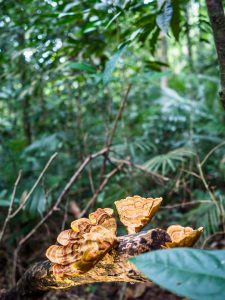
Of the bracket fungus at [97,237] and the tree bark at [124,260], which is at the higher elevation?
the bracket fungus at [97,237]

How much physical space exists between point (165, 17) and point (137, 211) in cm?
56

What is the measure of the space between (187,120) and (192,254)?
3.03 m

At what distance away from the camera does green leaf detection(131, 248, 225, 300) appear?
1.57 ft

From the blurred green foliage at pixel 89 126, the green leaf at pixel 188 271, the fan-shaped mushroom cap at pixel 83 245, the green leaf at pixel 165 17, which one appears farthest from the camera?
the blurred green foliage at pixel 89 126

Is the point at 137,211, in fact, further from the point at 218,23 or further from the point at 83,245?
the point at 218,23

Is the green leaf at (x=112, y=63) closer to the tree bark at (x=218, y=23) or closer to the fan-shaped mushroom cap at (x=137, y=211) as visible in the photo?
the tree bark at (x=218, y=23)

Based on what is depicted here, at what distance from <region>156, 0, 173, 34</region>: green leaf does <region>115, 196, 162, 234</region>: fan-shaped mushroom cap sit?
48cm

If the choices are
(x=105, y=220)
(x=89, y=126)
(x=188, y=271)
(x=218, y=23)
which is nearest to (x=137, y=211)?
(x=105, y=220)

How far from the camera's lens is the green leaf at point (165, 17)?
1004 mm

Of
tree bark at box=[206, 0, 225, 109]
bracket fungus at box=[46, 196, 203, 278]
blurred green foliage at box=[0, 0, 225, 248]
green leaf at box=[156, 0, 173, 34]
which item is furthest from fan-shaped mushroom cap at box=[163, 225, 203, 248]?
blurred green foliage at box=[0, 0, 225, 248]

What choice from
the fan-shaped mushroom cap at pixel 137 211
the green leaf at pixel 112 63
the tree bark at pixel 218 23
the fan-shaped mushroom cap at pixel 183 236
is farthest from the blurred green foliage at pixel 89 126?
the fan-shaped mushroom cap at pixel 183 236

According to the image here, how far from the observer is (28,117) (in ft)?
10.7

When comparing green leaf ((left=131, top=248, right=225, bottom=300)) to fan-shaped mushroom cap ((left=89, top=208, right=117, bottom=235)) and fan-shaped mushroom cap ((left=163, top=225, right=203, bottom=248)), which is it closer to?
fan-shaped mushroom cap ((left=163, top=225, right=203, bottom=248))

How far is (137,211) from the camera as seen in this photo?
2.98ft
